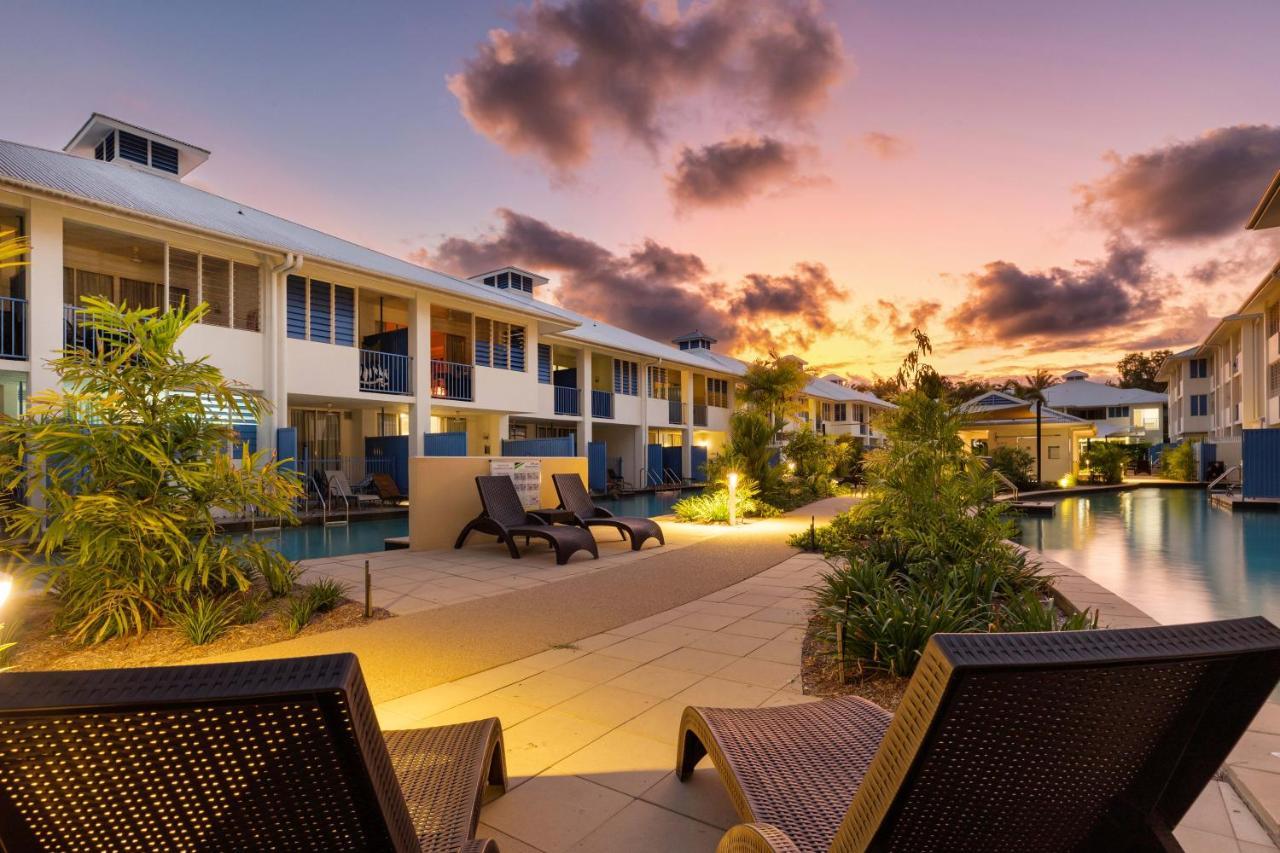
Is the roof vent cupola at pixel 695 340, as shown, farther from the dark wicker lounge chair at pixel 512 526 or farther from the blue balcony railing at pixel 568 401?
the dark wicker lounge chair at pixel 512 526

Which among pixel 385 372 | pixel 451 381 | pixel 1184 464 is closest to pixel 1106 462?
pixel 1184 464

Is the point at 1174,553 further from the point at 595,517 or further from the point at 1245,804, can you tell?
the point at 1245,804

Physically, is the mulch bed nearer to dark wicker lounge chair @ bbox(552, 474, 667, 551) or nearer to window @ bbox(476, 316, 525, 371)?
dark wicker lounge chair @ bbox(552, 474, 667, 551)

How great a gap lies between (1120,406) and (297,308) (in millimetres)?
54833

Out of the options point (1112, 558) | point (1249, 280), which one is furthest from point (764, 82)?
point (1249, 280)

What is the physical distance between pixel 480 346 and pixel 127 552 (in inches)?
528

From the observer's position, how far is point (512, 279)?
25.5 metres

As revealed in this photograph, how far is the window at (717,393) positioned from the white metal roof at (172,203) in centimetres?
1274

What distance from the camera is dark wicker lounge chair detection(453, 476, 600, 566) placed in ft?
24.9

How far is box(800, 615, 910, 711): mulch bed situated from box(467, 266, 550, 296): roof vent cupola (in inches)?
899

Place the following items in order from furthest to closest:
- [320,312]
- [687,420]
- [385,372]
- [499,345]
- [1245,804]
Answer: [687,420] < [499,345] < [385,372] < [320,312] < [1245,804]

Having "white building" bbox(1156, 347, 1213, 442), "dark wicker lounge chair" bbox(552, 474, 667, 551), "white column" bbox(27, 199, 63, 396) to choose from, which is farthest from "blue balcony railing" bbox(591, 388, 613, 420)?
"white building" bbox(1156, 347, 1213, 442)

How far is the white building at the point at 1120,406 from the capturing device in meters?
42.3

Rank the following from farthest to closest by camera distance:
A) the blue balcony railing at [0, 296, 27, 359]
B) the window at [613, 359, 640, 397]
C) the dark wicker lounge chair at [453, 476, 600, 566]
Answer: the window at [613, 359, 640, 397]
the blue balcony railing at [0, 296, 27, 359]
the dark wicker lounge chair at [453, 476, 600, 566]
